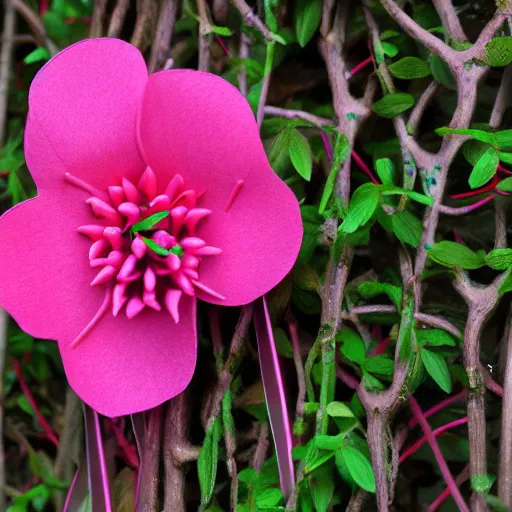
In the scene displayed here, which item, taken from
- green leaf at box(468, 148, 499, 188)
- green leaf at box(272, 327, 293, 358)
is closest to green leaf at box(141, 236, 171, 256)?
green leaf at box(272, 327, 293, 358)

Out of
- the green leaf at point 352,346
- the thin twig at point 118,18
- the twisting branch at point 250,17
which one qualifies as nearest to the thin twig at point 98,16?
the thin twig at point 118,18

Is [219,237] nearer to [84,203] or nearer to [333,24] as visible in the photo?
[84,203]

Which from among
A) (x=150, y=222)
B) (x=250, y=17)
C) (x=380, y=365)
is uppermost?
(x=250, y=17)

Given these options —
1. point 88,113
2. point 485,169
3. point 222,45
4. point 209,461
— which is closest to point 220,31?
point 222,45

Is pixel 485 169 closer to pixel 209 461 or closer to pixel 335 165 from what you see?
pixel 335 165

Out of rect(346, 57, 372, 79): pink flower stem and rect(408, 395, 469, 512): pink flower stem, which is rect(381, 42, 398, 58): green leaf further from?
rect(408, 395, 469, 512): pink flower stem
